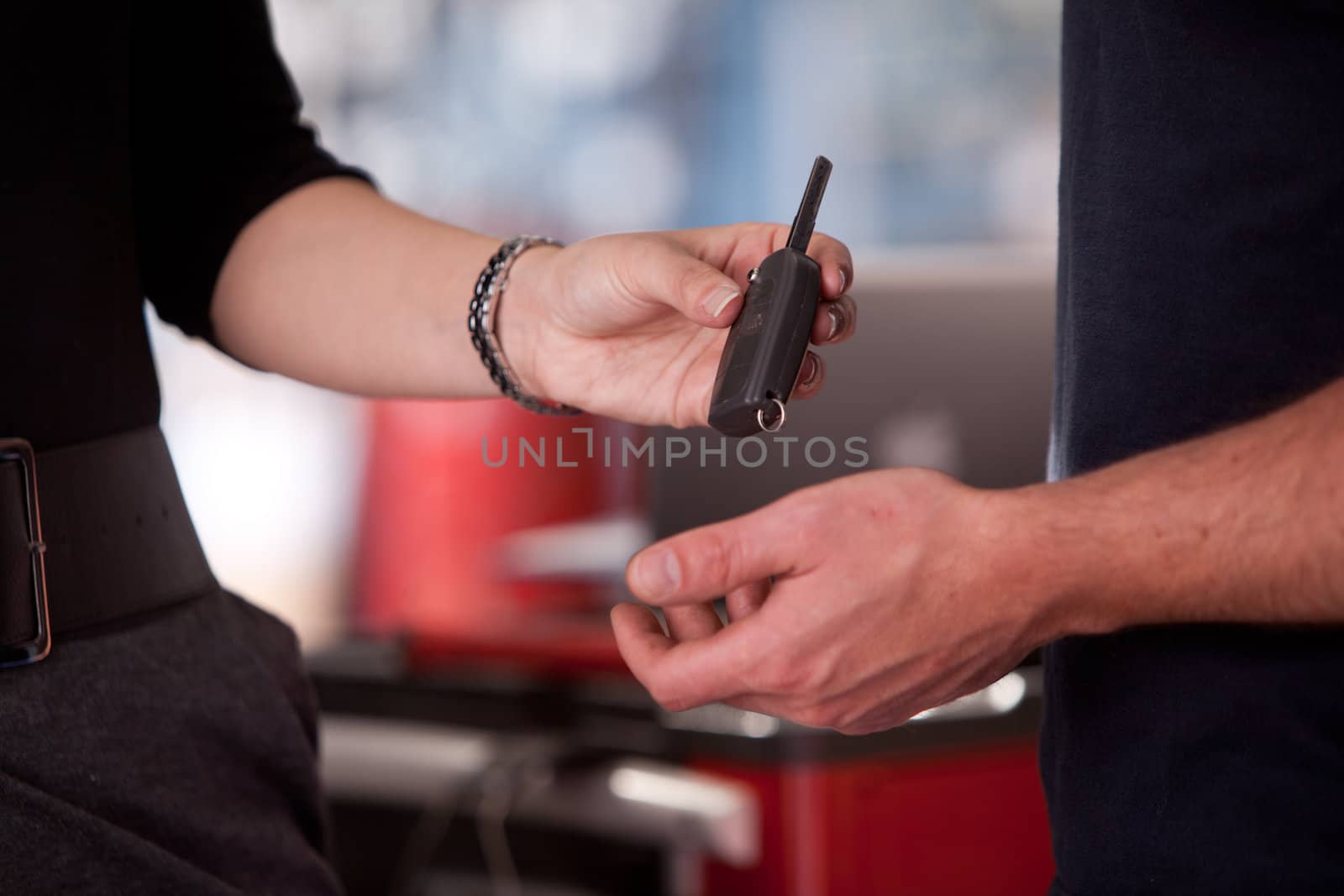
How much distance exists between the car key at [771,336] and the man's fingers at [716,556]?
8 cm

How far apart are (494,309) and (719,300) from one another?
0.64 ft

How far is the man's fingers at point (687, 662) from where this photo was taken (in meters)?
0.55

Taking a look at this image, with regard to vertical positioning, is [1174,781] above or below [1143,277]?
below

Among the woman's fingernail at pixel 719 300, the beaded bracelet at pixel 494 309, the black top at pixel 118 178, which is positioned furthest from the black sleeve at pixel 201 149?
the woman's fingernail at pixel 719 300

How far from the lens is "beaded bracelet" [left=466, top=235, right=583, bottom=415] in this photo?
0.78 meters

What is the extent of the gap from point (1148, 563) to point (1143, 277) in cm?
15

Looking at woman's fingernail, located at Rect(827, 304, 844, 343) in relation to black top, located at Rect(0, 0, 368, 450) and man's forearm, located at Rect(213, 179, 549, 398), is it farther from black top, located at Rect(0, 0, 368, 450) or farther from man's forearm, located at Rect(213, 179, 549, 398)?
black top, located at Rect(0, 0, 368, 450)

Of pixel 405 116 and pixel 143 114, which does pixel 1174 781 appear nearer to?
pixel 143 114

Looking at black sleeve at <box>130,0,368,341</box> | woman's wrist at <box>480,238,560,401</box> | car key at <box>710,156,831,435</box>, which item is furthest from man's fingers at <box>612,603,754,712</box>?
black sleeve at <box>130,0,368,341</box>

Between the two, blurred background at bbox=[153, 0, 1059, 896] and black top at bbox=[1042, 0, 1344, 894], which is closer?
black top at bbox=[1042, 0, 1344, 894]

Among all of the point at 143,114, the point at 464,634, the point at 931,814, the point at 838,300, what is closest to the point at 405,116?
the point at 464,634

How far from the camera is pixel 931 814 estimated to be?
1.54m

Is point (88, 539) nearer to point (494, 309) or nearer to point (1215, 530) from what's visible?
point (494, 309)

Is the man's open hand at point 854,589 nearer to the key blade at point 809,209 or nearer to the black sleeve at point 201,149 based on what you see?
the key blade at point 809,209
